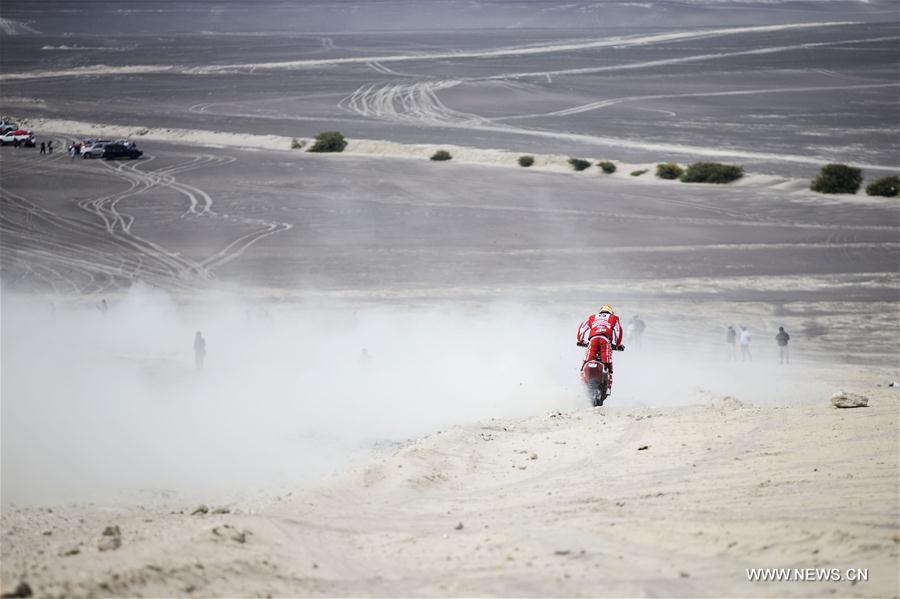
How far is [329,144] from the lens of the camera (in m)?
60.4

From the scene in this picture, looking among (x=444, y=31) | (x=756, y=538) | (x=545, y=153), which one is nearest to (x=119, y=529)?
(x=756, y=538)

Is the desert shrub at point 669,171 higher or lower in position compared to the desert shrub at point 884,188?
higher

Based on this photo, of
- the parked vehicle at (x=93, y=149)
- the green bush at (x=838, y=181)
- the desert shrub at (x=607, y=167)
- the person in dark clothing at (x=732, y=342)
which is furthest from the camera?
the parked vehicle at (x=93, y=149)

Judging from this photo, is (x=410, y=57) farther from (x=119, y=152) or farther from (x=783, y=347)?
(x=783, y=347)

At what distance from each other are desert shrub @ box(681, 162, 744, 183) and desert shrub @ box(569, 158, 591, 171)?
574 centimetres

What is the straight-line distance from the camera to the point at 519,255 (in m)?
35.5

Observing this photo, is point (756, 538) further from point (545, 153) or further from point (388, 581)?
point (545, 153)

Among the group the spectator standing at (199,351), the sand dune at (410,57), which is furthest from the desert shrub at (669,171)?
the sand dune at (410,57)

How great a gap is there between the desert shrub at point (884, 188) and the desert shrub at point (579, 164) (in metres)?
14.1

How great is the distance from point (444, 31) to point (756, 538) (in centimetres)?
17610

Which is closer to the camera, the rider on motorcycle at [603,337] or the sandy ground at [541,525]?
the sandy ground at [541,525]

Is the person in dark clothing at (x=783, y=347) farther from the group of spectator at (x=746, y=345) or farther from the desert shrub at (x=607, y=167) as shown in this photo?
the desert shrub at (x=607, y=167)

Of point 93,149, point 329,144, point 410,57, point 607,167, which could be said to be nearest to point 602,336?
point 607,167

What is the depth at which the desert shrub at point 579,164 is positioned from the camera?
53.2m
